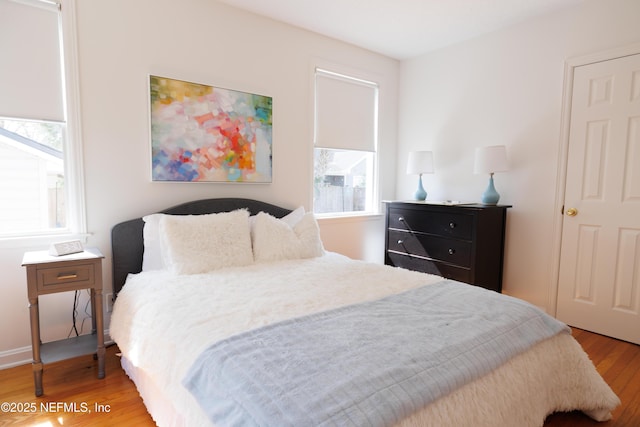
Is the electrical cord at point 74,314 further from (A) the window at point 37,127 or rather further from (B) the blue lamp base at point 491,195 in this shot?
(B) the blue lamp base at point 491,195

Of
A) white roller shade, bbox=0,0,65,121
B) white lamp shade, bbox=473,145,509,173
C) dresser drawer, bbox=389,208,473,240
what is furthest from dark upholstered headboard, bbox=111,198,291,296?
white lamp shade, bbox=473,145,509,173

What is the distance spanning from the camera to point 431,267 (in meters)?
3.35

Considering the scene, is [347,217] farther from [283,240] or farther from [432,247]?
[283,240]

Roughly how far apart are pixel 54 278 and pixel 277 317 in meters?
1.32

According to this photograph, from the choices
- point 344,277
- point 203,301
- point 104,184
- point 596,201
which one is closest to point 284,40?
point 104,184

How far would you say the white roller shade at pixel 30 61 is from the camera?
6.88 feet

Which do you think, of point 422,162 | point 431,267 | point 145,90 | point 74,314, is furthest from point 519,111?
point 74,314

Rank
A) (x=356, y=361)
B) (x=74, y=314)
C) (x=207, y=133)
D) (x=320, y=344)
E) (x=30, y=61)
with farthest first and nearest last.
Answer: (x=207, y=133) → (x=74, y=314) → (x=30, y=61) → (x=320, y=344) → (x=356, y=361)

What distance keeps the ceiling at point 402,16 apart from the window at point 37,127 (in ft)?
4.21

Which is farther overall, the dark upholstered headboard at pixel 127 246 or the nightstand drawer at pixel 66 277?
the dark upholstered headboard at pixel 127 246

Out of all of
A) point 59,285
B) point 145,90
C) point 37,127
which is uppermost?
point 145,90

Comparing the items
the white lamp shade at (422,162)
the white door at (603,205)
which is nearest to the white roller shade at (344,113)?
the white lamp shade at (422,162)

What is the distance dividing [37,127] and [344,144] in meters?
2.56

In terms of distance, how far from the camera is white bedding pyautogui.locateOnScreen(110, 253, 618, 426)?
1.27 metres
